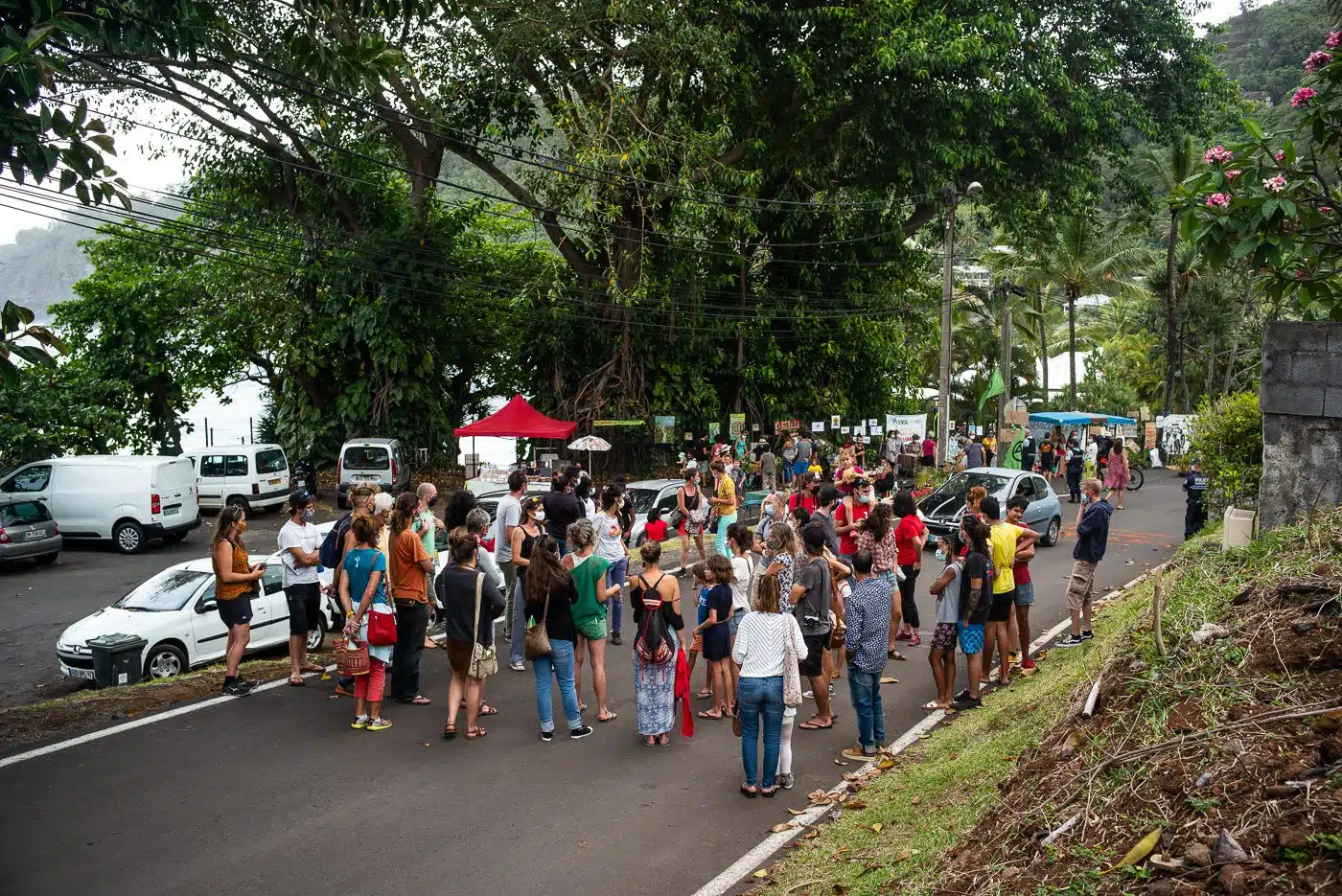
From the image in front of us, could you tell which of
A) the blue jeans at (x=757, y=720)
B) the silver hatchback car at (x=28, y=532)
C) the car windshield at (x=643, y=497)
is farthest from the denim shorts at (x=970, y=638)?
the silver hatchback car at (x=28, y=532)

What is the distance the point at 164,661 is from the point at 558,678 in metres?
5.65

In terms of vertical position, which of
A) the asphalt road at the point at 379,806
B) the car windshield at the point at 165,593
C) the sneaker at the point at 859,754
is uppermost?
the car windshield at the point at 165,593

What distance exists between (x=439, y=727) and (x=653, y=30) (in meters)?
20.7

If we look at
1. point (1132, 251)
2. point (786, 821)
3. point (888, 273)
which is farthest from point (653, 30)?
point (1132, 251)

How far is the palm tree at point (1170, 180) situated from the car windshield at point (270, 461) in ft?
98.4

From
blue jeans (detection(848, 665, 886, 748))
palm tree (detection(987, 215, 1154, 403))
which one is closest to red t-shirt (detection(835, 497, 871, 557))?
blue jeans (detection(848, 665, 886, 748))

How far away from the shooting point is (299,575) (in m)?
10.7

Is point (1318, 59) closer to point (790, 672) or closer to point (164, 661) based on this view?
point (790, 672)

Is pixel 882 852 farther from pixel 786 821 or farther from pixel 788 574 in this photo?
pixel 788 574

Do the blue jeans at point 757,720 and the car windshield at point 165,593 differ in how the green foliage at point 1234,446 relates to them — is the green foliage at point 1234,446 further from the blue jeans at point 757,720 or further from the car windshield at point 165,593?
the car windshield at point 165,593

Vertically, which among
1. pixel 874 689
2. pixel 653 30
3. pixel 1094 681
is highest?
pixel 653 30

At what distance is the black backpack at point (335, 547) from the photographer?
1077 cm

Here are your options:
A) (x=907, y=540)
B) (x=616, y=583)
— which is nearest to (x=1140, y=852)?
(x=907, y=540)

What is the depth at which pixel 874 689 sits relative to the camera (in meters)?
8.80
